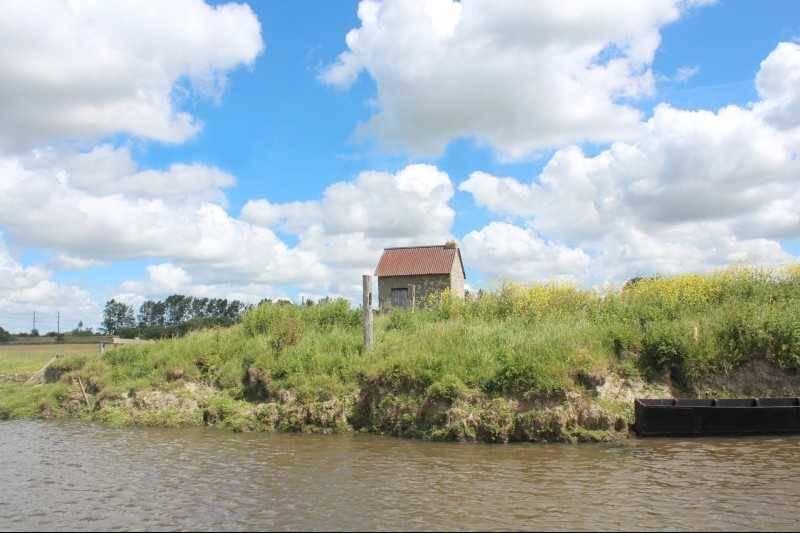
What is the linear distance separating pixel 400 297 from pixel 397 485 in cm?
2924

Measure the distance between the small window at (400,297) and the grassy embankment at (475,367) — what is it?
16699mm

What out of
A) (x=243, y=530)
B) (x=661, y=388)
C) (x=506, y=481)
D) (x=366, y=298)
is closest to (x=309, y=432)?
(x=366, y=298)

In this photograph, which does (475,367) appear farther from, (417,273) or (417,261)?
(417,261)

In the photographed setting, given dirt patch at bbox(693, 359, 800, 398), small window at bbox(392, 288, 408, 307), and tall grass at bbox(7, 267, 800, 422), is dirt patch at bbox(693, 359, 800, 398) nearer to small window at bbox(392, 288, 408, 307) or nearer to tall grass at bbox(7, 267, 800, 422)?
tall grass at bbox(7, 267, 800, 422)

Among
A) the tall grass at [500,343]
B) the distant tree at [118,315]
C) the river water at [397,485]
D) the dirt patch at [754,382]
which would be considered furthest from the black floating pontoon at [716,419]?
the distant tree at [118,315]

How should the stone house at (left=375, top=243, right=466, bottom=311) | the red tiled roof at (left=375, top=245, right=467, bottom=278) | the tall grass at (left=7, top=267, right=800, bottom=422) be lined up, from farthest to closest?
the red tiled roof at (left=375, top=245, right=467, bottom=278)
the stone house at (left=375, top=243, right=466, bottom=311)
the tall grass at (left=7, top=267, right=800, bottom=422)

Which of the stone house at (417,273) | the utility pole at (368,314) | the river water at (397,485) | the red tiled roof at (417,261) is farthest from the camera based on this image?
the red tiled roof at (417,261)

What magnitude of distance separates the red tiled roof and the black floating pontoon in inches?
999

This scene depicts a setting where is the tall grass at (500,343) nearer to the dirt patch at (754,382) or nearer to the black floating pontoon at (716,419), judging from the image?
the dirt patch at (754,382)

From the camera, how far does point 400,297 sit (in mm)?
38844

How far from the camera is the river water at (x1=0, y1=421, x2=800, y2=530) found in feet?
25.8

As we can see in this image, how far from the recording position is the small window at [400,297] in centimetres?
3850

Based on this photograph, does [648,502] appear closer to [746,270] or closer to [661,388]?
[661,388]

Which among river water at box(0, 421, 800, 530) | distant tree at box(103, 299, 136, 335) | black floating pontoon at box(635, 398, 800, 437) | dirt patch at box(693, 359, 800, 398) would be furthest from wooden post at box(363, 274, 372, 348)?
distant tree at box(103, 299, 136, 335)
